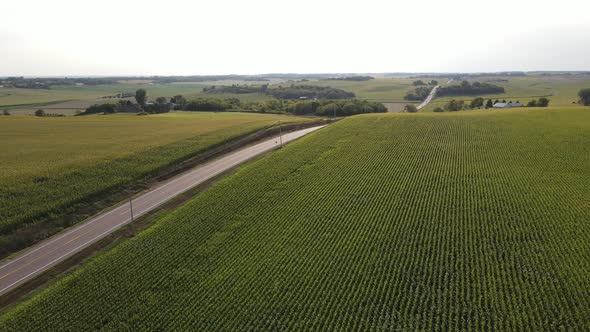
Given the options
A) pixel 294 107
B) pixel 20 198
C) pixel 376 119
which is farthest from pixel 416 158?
pixel 294 107

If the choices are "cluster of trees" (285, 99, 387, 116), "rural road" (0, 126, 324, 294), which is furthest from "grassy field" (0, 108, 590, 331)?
"cluster of trees" (285, 99, 387, 116)

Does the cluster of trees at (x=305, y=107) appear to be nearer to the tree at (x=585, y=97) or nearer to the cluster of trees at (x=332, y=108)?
the cluster of trees at (x=332, y=108)

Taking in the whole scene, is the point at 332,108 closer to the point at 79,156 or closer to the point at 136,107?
the point at 136,107

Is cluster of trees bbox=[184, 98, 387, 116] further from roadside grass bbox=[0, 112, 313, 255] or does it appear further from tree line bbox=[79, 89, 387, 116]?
roadside grass bbox=[0, 112, 313, 255]

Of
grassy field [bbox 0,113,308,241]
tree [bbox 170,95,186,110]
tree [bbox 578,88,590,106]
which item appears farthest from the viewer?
tree [bbox 170,95,186,110]

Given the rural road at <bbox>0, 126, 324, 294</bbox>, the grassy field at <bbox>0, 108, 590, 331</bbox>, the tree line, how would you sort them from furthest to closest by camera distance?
the tree line, the rural road at <bbox>0, 126, 324, 294</bbox>, the grassy field at <bbox>0, 108, 590, 331</bbox>

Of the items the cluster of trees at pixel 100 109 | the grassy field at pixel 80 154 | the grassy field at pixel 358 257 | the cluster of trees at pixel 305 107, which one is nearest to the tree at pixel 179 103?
the cluster of trees at pixel 305 107
